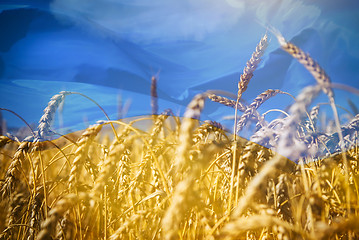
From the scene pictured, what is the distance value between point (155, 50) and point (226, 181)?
543mm

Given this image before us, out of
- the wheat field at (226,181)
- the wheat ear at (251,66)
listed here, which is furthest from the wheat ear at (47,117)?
the wheat ear at (251,66)

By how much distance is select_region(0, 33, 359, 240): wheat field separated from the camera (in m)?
0.31

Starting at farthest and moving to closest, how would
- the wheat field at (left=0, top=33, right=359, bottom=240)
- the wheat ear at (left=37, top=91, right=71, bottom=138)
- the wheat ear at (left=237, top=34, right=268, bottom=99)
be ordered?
1. the wheat ear at (left=37, top=91, right=71, bottom=138)
2. the wheat ear at (left=237, top=34, right=268, bottom=99)
3. the wheat field at (left=0, top=33, right=359, bottom=240)

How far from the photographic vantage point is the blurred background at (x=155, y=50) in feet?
2.11

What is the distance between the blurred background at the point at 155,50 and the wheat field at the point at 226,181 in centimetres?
10

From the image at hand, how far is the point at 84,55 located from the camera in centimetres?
94

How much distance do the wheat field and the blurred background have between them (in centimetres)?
10

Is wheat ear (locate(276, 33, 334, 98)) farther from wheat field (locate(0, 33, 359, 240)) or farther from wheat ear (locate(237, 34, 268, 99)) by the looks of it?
wheat ear (locate(237, 34, 268, 99))

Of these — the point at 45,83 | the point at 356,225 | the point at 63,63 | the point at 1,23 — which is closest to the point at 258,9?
the point at 356,225

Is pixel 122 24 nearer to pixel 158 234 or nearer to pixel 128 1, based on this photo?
pixel 128 1

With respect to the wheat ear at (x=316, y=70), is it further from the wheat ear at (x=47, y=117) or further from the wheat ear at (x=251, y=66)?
the wheat ear at (x=47, y=117)

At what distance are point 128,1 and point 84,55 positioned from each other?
287 mm

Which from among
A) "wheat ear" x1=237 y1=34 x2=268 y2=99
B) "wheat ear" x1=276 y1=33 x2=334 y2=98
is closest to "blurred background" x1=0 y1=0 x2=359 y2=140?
"wheat ear" x1=237 y1=34 x2=268 y2=99

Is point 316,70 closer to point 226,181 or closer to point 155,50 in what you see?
point 226,181
